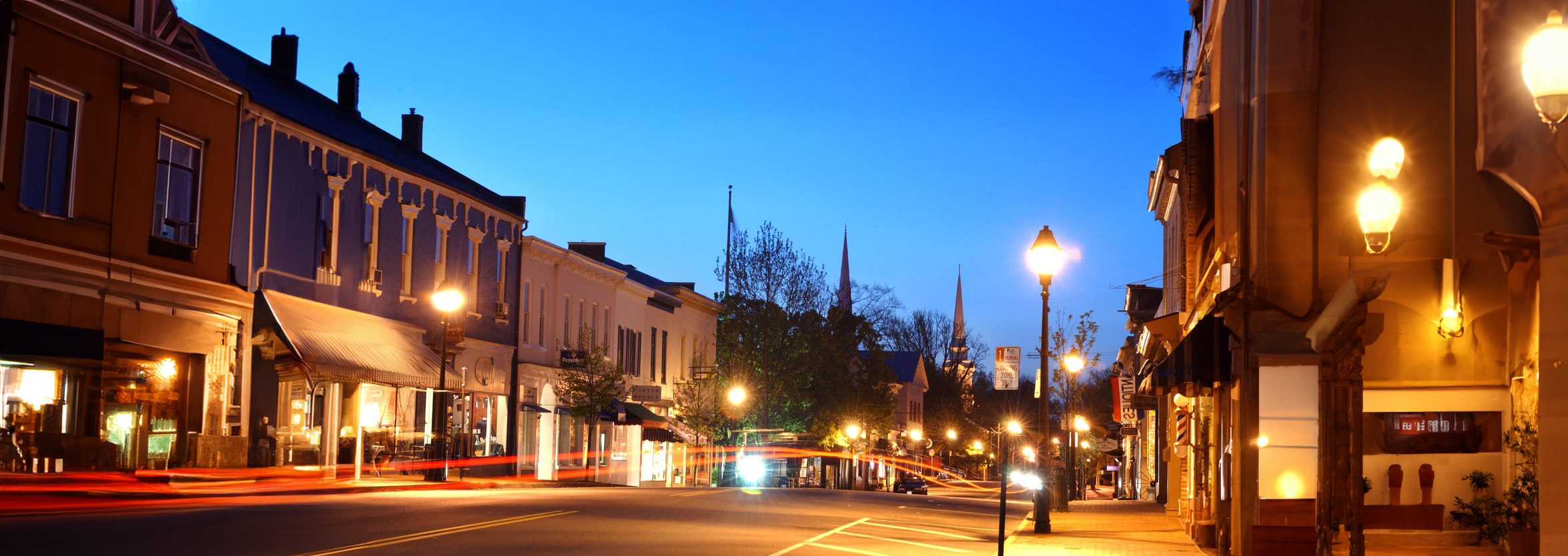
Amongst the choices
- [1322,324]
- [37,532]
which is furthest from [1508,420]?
[37,532]

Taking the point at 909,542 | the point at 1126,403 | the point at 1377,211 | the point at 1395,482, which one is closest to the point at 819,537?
the point at 909,542

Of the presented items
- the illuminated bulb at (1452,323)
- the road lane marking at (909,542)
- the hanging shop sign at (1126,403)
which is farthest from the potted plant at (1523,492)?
the hanging shop sign at (1126,403)

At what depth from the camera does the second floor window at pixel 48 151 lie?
22609 mm

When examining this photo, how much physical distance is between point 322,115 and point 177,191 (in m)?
8.24

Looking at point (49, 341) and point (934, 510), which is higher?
point (49, 341)

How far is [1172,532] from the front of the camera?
78.2 ft

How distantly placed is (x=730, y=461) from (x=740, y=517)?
126 ft

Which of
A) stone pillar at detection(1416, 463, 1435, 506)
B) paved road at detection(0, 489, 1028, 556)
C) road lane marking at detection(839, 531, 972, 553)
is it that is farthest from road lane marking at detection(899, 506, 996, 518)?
stone pillar at detection(1416, 463, 1435, 506)

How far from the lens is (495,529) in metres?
16.5

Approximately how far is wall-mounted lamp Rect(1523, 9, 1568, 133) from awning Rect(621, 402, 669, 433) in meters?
43.0

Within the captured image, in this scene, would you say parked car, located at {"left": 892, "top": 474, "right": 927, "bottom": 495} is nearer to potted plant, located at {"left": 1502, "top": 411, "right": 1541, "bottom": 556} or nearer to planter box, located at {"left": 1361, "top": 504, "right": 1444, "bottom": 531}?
planter box, located at {"left": 1361, "top": 504, "right": 1444, "bottom": 531}

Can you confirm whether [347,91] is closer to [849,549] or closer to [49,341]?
[49,341]

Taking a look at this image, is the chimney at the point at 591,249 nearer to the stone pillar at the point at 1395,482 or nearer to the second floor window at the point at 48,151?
the second floor window at the point at 48,151

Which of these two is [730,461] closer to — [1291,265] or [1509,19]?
[1291,265]
